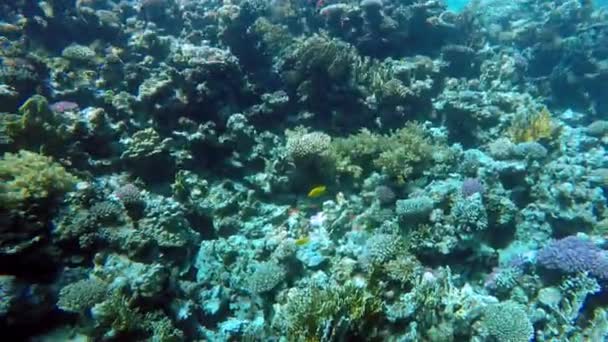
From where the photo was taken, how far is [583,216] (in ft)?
21.8

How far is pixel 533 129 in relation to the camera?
8.41m

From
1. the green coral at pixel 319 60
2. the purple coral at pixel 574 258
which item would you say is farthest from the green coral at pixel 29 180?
the purple coral at pixel 574 258

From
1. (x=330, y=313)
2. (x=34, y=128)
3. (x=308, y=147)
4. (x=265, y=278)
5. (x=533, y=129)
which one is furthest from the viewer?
(x=533, y=129)

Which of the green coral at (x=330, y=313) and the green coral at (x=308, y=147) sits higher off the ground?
the green coral at (x=308, y=147)

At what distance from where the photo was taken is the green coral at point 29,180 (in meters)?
4.34

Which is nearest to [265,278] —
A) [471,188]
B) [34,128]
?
[471,188]

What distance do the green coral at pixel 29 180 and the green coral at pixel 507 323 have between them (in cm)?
574

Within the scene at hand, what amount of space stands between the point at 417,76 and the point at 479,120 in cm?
191

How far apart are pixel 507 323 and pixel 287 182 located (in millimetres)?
4072

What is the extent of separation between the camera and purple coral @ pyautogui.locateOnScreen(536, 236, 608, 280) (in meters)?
5.21

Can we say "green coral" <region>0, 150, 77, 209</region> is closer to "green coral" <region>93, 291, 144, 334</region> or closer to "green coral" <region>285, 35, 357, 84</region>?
"green coral" <region>93, 291, 144, 334</region>

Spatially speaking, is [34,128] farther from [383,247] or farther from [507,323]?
[507,323]

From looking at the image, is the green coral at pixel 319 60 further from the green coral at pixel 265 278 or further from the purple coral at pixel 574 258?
the purple coral at pixel 574 258

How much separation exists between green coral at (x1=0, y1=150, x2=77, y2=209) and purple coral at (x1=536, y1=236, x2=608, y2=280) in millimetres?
6881
